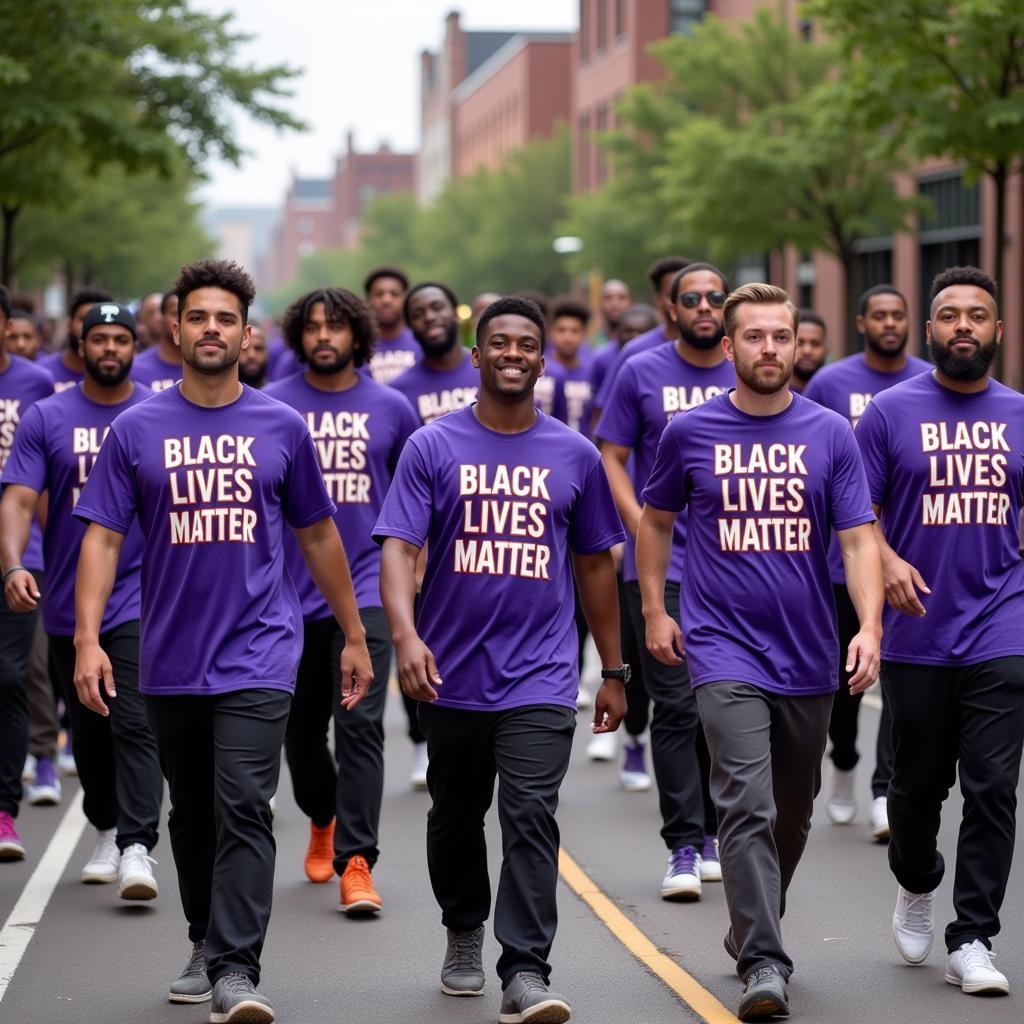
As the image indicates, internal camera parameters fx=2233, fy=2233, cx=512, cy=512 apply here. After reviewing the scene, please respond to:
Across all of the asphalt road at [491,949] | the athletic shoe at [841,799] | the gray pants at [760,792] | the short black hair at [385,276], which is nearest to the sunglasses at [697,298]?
the asphalt road at [491,949]

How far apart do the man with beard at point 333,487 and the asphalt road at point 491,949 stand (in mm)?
461

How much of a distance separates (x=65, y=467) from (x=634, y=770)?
3701 millimetres

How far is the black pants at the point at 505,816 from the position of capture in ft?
20.6

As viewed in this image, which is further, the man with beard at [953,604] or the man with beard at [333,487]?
the man with beard at [333,487]

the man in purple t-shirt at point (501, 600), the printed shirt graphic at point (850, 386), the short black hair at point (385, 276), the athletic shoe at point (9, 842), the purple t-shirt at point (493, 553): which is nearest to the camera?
the man in purple t-shirt at point (501, 600)

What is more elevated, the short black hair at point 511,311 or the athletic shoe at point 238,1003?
the short black hair at point 511,311

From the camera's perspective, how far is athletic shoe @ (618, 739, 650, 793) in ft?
36.4

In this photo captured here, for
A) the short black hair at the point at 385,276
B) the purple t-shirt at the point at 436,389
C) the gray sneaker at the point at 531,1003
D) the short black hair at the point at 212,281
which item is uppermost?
the short black hair at the point at 385,276

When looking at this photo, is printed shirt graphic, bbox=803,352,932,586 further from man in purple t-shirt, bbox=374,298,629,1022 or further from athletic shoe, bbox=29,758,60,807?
athletic shoe, bbox=29,758,60,807

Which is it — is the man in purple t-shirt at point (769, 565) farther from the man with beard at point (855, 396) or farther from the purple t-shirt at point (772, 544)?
the man with beard at point (855, 396)

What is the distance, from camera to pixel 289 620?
658 cm

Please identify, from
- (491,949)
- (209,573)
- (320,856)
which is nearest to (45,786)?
(320,856)

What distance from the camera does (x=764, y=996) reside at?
6156mm

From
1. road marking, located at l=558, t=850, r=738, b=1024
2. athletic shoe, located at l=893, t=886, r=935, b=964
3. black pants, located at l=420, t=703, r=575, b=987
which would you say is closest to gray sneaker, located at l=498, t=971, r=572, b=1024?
black pants, located at l=420, t=703, r=575, b=987
